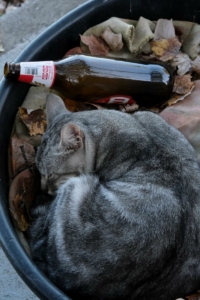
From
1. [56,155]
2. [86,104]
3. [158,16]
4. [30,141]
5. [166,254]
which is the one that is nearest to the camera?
[166,254]

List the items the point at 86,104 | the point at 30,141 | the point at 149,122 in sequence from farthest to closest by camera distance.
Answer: the point at 86,104
the point at 30,141
the point at 149,122

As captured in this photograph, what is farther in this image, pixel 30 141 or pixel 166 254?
pixel 30 141

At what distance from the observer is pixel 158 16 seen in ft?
9.96

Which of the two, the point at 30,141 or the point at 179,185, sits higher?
the point at 179,185

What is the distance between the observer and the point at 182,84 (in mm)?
2814

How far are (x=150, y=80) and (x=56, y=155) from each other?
729 mm

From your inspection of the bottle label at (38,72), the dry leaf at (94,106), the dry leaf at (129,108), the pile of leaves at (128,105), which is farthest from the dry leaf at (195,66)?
the bottle label at (38,72)

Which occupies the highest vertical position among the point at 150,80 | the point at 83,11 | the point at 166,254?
the point at 83,11

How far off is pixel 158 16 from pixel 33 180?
128 cm

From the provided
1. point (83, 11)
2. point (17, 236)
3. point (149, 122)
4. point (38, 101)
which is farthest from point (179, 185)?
point (83, 11)

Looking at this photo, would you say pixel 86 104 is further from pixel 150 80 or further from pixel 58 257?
pixel 58 257

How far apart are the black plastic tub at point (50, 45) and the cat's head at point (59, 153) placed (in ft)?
0.73

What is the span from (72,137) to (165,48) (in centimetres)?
97

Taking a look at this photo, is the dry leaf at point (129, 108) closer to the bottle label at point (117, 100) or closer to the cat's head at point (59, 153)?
the bottle label at point (117, 100)
